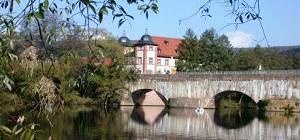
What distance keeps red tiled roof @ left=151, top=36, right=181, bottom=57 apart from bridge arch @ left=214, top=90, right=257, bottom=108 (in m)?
19.7

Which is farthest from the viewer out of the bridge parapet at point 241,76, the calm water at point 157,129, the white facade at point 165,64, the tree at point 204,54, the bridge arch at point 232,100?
the white facade at point 165,64

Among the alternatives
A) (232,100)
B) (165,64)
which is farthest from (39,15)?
(165,64)

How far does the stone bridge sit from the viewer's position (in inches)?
1626

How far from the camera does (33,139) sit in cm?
285

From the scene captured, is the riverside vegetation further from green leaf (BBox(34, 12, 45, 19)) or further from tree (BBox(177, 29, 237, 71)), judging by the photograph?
tree (BBox(177, 29, 237, 71))

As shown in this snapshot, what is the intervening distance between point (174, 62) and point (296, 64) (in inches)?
587

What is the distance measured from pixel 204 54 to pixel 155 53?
5.78 m

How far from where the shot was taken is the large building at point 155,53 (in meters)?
63.6

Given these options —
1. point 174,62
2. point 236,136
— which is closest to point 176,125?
point 236,136

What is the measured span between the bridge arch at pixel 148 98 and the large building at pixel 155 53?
34.7ft

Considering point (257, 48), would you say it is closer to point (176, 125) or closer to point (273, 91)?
point (273, 91)

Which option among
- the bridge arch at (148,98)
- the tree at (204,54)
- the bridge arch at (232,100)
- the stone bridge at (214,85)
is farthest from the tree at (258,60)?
the stone bridge at (214,85)

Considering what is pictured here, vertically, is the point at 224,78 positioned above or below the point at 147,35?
below

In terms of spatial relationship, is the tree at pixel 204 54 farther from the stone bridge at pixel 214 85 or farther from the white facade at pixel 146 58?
the stone bridge at pixel 214 85
